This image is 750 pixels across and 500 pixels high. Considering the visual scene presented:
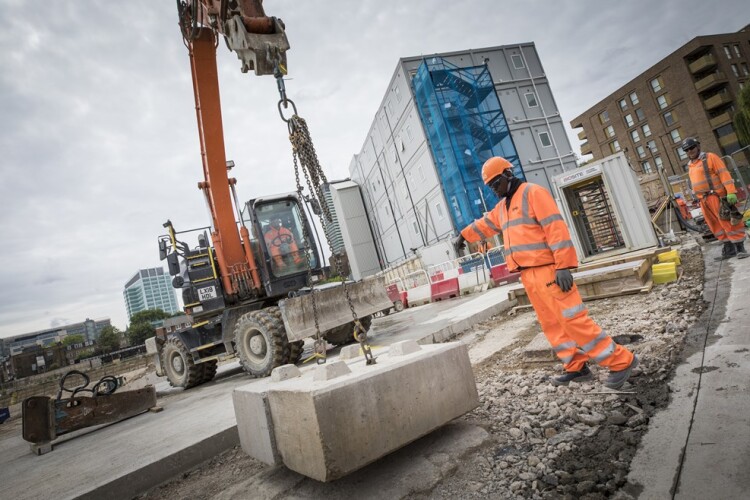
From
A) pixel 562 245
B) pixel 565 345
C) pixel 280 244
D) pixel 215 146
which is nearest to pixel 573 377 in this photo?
pixel 565 345

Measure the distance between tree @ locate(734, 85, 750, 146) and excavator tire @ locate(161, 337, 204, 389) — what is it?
141ft

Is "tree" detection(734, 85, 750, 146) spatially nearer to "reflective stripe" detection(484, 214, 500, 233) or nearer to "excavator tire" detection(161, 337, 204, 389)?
"reflective stripe" detection(484, 214, 500, 233)

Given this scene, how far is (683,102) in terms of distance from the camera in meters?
40.9

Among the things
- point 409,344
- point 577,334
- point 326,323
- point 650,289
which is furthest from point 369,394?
point 650,289

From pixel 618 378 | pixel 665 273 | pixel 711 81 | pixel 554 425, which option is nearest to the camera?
pixel 554 425

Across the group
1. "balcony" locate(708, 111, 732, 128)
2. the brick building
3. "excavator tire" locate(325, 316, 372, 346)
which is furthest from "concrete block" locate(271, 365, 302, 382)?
"balcony" locate(708, 111, 732, 128)

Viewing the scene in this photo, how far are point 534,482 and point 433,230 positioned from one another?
80.2ft

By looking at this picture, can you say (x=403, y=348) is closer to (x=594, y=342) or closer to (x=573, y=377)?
(x=594, y=342)

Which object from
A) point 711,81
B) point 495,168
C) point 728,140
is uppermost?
point 711,81

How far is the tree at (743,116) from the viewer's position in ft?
98.8

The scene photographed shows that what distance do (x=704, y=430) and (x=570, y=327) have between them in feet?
3.43

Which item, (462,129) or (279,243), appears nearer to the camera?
(279,243)

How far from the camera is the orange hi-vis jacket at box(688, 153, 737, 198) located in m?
5.98

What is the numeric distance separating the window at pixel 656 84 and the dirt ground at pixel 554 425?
171 feet
